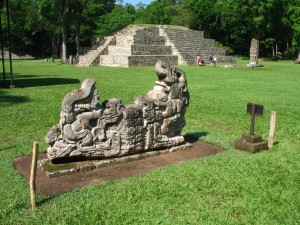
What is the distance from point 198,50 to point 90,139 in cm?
2710

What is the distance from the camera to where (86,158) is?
5.84 m

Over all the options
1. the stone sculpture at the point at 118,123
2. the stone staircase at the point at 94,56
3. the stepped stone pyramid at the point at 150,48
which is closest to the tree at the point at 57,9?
the stone staircase at the point at 94,56

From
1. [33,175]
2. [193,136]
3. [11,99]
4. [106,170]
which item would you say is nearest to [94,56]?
[11,99]

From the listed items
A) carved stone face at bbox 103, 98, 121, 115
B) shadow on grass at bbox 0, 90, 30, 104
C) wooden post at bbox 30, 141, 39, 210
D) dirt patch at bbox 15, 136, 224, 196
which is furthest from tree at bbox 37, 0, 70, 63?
wooden post at bbox 30, 141, 39, 210

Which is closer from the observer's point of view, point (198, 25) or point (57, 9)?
point (57, 9)

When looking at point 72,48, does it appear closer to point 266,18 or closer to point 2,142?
point 266,18

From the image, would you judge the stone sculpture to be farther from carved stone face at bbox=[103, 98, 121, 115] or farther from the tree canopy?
the tree canopy

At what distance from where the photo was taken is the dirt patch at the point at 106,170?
198 inches

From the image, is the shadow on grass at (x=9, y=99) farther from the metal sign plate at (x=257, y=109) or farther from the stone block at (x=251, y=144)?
the metal sign plate at (x=257, y=109)

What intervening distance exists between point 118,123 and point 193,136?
232 centimetres

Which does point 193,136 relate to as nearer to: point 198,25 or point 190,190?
point 190,190

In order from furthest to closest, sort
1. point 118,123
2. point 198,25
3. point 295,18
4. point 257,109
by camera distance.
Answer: point 198,25 → point 295,18 → point 257,109 → point 118,123

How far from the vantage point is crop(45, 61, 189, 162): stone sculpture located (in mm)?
5559

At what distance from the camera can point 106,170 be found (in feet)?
18.7
